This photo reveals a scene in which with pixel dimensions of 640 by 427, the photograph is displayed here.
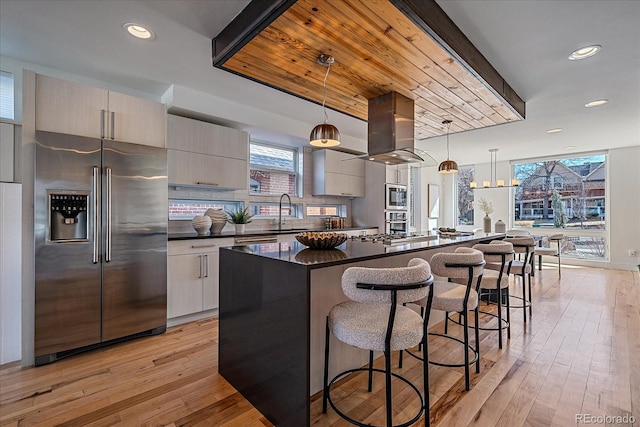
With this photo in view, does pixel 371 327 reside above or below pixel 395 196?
below

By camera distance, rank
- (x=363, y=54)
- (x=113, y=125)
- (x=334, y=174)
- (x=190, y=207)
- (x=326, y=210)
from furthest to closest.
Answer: (x=326, y=210), (x=334, y=174), (x=190, y=207), (x=113, y=125), (x=363, y=54)

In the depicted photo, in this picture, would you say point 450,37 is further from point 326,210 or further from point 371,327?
point 326,210

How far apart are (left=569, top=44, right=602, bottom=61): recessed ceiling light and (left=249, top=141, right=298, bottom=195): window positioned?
3.63 metres

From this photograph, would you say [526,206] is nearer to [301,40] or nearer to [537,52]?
[537,52]

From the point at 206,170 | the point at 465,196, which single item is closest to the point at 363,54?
the point at 206,170

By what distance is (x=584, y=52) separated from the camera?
2492mm

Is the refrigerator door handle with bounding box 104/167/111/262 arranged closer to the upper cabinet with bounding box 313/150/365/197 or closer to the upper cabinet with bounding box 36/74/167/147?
the upper cabinet with bounding box 36/74/167/147

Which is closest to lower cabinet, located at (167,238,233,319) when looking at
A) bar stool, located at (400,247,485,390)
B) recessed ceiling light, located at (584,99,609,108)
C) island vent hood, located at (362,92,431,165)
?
island vent hood, located at (362,92,431,165)

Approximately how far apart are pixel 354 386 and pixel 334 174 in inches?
141

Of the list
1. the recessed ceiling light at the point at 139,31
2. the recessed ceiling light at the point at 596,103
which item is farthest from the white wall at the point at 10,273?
the recessed ceiling light at the point at 596,103

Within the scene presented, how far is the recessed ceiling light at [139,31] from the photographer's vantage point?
86.7 inches

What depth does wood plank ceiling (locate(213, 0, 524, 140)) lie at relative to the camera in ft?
6.16

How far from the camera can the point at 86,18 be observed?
212 cm

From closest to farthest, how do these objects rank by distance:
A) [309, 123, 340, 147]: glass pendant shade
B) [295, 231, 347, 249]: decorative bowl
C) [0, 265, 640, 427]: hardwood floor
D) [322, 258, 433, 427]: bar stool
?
[322, 258, 433, 427]: bar stool < [0, 265, 640, 427]: hardwood floor < [295, 231, 347, 249]: decorative bowl < [309, 123, 340, 147]: glass pendant shade
